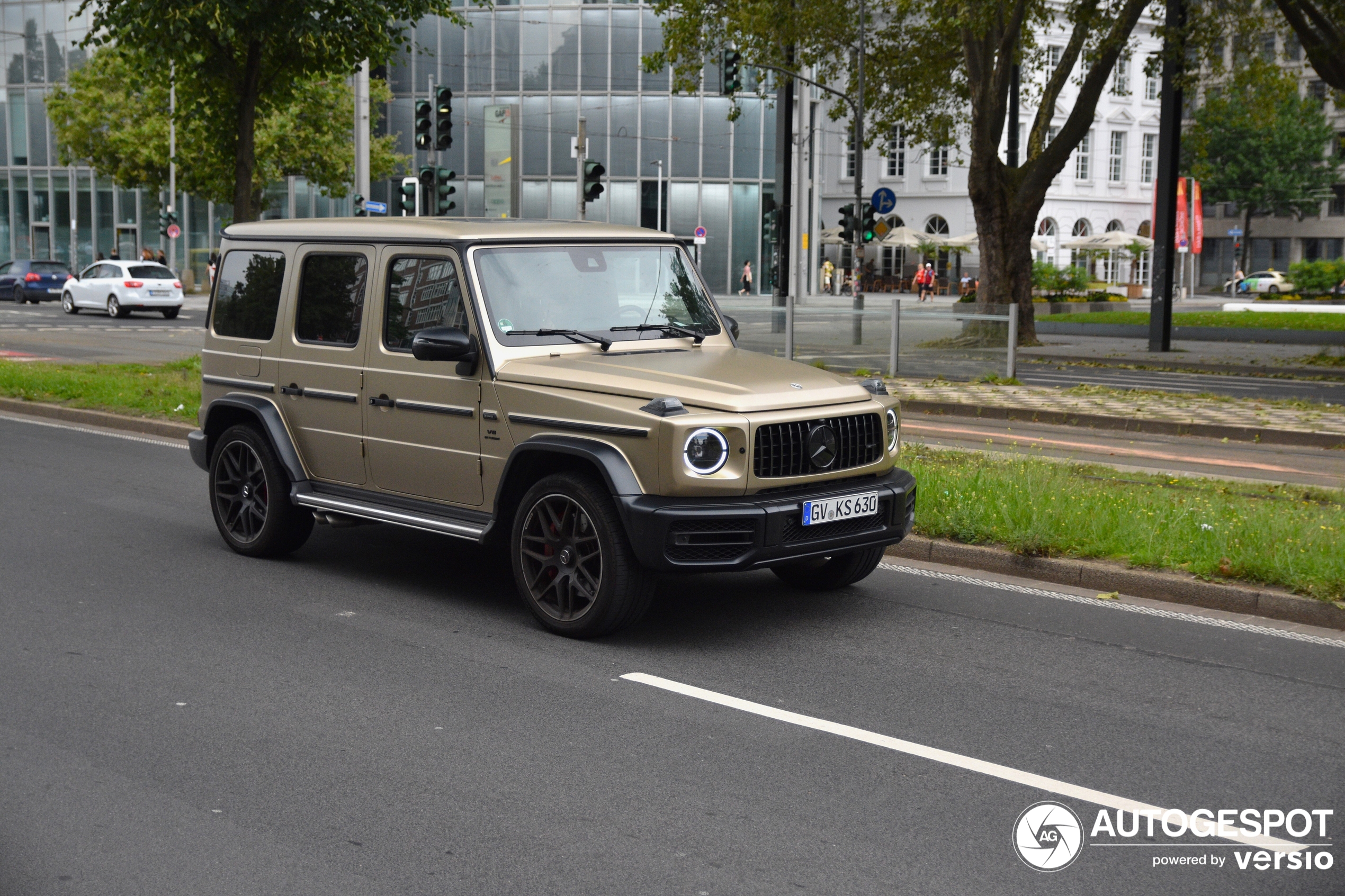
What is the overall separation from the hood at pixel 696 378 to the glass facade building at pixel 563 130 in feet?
176

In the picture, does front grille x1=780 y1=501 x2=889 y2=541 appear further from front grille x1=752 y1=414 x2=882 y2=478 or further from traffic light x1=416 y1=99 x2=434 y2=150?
traffic light x1=416 y1=99 x2=434 y2=150

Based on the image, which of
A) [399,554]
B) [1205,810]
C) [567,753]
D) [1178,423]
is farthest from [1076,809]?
[1178,423]

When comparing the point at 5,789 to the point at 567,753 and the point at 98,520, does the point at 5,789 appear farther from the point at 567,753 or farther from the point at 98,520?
the point at 98,520

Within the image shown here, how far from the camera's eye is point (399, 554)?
8.57 m

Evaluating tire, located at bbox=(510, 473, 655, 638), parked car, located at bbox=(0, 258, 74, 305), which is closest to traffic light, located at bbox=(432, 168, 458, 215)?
tire, located at bbox=(510, 473, 655, 638)

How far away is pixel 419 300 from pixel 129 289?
36.1m

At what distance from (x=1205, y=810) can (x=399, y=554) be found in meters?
5.29

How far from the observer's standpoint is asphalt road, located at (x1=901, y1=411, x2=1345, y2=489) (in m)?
12.2

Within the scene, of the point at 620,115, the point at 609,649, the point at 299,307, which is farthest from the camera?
the point at 620,115

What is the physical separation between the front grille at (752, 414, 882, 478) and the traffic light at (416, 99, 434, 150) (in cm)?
1922

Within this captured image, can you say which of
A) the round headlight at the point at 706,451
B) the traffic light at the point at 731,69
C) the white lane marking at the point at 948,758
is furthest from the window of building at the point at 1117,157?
the white lane marking at the point at 948,758

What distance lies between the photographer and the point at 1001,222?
27906 millimetres

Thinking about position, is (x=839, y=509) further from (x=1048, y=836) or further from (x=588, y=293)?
(x=1048, y=836)

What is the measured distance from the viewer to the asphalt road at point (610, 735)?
4020 millimetres
